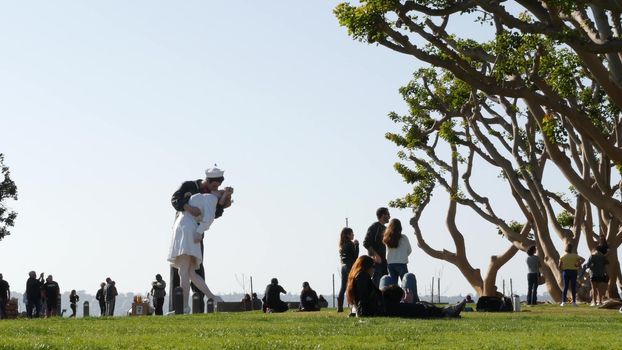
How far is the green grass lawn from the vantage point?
46.6 feet

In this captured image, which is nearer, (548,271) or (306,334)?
(306,334)

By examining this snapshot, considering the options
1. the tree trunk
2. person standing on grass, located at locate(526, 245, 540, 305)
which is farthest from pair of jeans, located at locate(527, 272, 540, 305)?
the tree trunk

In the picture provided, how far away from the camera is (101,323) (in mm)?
20531

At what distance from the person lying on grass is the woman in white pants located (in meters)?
5.24

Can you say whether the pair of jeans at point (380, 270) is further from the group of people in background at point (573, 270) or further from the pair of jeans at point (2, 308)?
the pair of jeans at point (2, 308)

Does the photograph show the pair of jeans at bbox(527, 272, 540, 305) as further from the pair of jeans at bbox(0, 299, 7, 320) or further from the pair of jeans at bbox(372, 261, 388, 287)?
the pair of jeans at bbox(0, 299, 7, 320)

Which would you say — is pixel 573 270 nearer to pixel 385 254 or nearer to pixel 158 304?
pixel 385 254

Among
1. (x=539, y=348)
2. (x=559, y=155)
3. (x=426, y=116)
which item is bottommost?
(x=539, y=348)

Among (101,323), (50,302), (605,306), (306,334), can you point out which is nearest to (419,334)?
(306,334)

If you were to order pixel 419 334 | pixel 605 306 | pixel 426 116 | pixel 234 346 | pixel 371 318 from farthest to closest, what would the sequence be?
pixel 426 116, pixel 605 306, pixel 371 318, pixel 419 334, pixel 234 346

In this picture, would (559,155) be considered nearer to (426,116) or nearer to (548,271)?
(548,271)

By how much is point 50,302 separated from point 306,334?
84.4ft

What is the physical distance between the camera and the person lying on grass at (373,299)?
20547mm

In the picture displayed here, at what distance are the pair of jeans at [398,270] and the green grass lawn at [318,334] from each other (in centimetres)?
309
